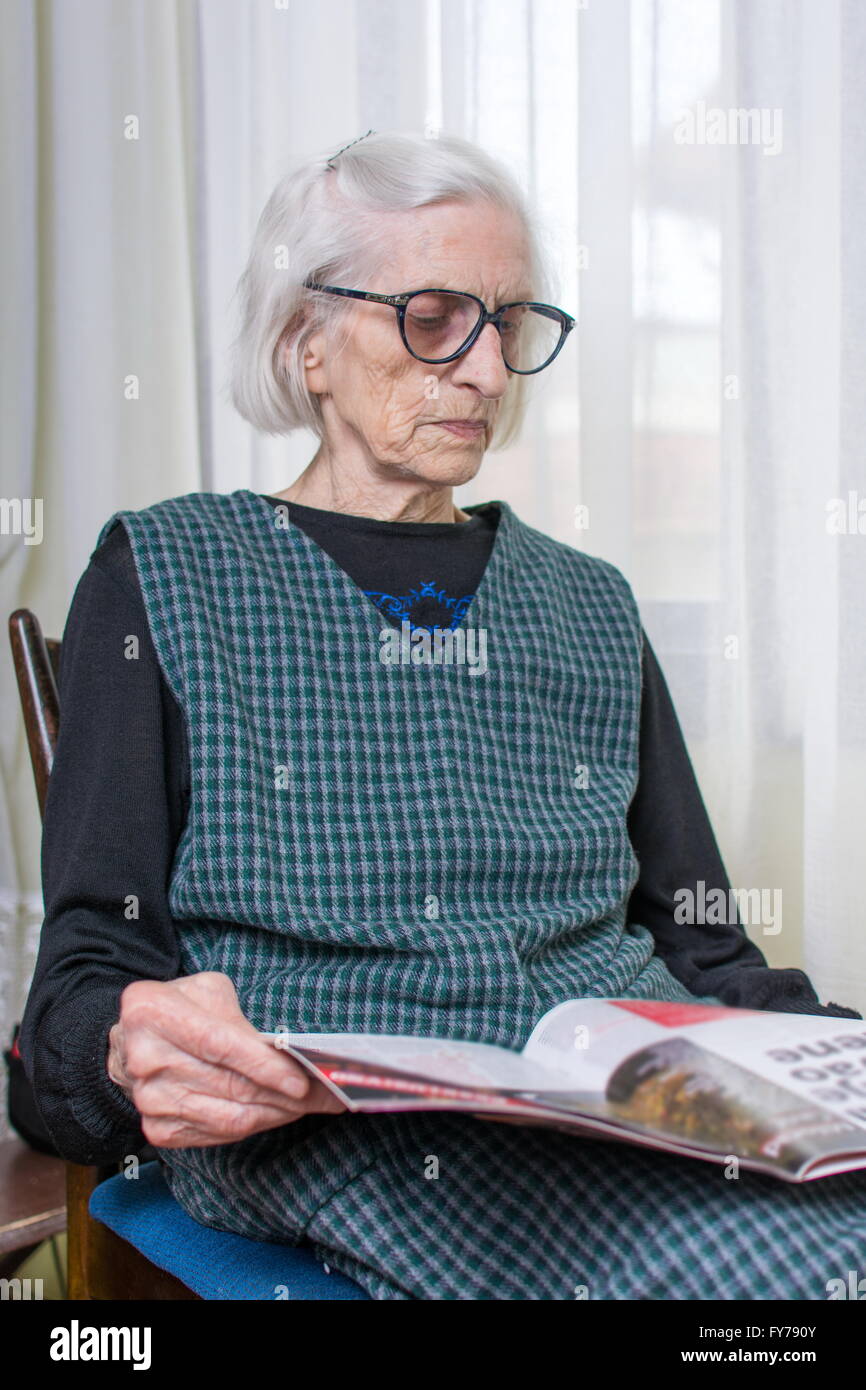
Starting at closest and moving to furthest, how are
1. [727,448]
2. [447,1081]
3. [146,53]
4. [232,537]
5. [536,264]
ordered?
[447,1081] < [232,537] < [536,264] < [727,448] < [146,53]

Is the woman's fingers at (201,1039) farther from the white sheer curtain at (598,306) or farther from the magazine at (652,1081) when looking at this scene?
the white sheer curtain at (598,306)

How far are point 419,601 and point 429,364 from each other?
210 mm

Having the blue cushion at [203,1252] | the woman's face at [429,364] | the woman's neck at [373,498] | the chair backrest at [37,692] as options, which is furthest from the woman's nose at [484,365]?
the blue cushion at [203,1252]

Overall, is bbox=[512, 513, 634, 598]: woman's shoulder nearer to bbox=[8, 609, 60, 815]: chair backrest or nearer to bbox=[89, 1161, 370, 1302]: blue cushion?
bbox=[8, 609, 60, 815]: chair backrest

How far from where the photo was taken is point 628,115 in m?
1.44

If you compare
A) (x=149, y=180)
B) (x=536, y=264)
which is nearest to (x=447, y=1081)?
Result: (x=536, y=264)

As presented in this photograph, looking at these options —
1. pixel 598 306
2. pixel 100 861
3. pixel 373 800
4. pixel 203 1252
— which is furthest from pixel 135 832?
pixel 598 306

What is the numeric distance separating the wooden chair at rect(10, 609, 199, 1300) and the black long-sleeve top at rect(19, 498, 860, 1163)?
0.11m

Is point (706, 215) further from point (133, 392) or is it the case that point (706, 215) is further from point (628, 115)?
point (133, 392)

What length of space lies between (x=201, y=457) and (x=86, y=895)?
1016 millimetres

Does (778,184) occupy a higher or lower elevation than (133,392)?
higher

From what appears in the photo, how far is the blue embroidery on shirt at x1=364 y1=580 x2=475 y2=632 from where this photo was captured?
1.13 meters

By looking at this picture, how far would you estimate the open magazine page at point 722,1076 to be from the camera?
66cm

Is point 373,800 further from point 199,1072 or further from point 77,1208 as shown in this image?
point 77,1208
